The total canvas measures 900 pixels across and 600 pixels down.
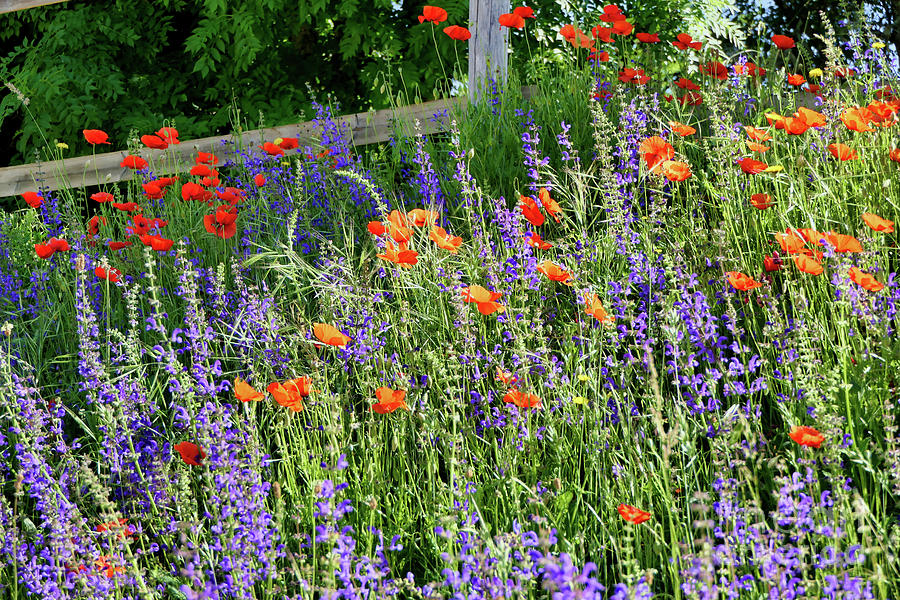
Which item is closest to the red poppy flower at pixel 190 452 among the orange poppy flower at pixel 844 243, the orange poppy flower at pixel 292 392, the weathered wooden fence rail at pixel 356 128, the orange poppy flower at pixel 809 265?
the orange poppy flower at pixel 292 392

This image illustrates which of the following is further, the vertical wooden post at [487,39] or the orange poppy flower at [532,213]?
the vertical wooden post at [487,39]

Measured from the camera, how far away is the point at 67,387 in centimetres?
295

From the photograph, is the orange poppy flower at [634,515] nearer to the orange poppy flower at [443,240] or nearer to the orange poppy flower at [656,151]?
the orange poppy flower at [443,240]

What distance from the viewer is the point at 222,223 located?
307 centimetres

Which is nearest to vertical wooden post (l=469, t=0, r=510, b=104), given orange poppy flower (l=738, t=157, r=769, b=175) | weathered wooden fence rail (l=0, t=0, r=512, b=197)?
weathered wooden fence rail (l=0, t=0, r=512, b=197)

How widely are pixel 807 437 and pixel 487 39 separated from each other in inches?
131

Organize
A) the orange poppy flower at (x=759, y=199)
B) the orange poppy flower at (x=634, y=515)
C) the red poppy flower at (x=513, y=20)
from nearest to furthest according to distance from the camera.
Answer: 1. the orange poppy flower at (x=634, y=515)
2. the orange poppy flower at (x=759, y=199)
3. the red poppy flower at (x=513, y=20)

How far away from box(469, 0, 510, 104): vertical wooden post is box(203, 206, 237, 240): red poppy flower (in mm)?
1694

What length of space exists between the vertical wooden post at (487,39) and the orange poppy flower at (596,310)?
2427mm

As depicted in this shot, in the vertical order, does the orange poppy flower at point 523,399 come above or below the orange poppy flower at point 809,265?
below

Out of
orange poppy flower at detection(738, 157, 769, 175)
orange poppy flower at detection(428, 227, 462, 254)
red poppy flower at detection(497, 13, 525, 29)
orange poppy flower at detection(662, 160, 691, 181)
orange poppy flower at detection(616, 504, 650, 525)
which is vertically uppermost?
red poppy flower at detection(497, 13, 525, 29)

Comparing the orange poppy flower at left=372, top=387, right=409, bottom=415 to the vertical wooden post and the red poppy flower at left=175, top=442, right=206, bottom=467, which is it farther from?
the vertical wooden post

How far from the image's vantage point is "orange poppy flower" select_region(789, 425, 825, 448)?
1.55 metres

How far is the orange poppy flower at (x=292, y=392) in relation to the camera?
197 centimetres
